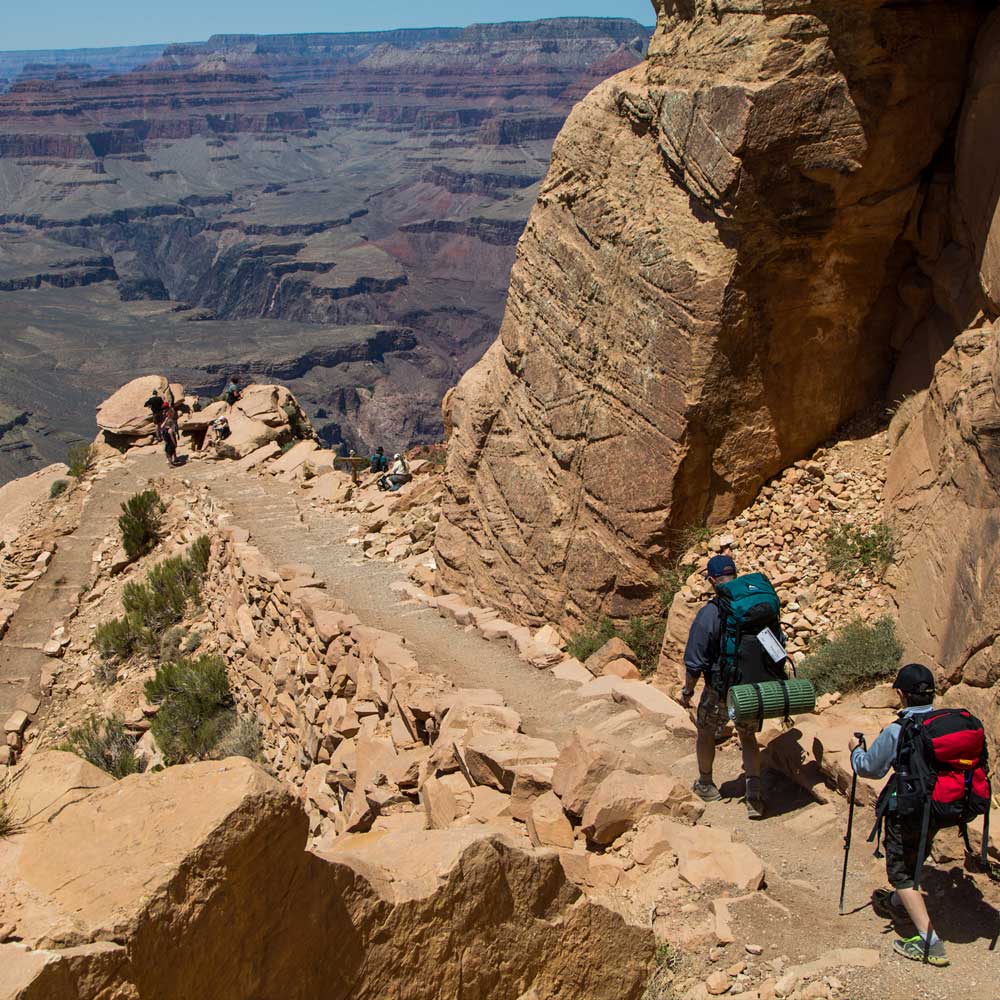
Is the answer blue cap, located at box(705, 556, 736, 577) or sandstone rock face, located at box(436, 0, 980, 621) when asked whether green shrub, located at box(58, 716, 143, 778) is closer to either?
sandstone rock face, located at box(436, 0, 980, 621)

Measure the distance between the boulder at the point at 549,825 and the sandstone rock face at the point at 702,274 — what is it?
399 cm

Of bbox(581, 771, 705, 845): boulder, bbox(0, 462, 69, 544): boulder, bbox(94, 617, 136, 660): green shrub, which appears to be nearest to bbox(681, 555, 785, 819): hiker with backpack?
bbox(581, 771, 705, 845): boulder

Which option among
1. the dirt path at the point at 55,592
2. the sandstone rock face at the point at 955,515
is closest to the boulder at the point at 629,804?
the sandstone rock face at the point at 955,515

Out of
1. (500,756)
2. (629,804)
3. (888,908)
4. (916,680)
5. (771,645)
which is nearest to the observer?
(916,680)

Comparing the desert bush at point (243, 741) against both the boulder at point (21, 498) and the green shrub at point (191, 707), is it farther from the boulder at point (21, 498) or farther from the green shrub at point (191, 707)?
the boulder at point (21, 498)

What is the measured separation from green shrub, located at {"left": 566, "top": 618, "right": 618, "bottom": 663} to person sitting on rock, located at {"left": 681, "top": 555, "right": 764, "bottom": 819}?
10.9 ft

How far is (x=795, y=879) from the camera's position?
6039 millimetres

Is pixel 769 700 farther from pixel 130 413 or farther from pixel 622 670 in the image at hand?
pixel 130 413

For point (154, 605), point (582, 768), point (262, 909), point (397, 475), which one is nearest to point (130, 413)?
point (397, 475)

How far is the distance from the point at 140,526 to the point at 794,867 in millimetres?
15160

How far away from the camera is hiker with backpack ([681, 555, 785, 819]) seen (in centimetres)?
677

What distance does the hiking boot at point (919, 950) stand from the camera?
5.12m

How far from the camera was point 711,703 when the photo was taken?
6.96 m

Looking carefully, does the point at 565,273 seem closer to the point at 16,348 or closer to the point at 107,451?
the point at 107,451
